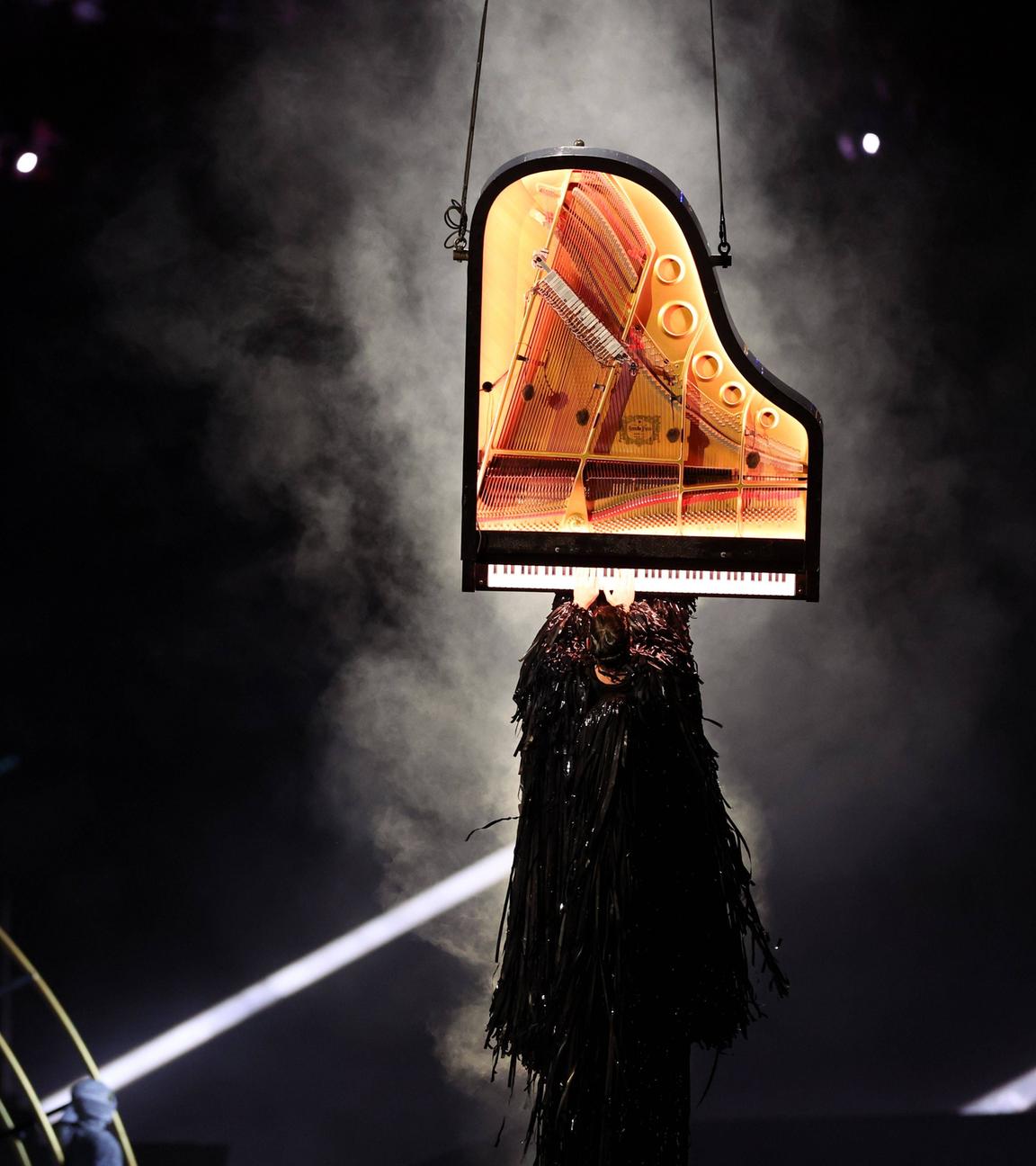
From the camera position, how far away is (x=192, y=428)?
3.71m

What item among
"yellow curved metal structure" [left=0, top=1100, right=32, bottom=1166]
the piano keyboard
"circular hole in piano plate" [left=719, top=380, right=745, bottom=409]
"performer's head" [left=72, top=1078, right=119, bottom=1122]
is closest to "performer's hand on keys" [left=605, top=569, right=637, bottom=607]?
the piano keyboard

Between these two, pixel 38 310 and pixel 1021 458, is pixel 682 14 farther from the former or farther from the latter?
pixel 38 310

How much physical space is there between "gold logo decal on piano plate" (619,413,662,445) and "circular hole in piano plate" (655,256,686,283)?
266mm

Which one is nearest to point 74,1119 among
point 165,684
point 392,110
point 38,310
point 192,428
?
point 165,684

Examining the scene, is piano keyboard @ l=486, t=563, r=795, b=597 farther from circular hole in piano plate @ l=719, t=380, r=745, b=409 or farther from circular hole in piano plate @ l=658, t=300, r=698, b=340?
circular hole in piano plate @ l=658, t=300, r=698, b=340

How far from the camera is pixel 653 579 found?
2.65m

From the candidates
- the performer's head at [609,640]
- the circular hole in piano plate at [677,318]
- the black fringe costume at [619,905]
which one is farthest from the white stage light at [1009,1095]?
the circular hole in piano plate at [677,318]

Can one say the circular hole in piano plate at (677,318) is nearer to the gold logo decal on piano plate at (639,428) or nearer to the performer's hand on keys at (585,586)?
the gold logo decal on piano plate at (639,428)

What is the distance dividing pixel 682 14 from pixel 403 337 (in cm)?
123

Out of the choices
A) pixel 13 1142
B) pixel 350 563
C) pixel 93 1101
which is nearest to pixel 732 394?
pixel 350 563

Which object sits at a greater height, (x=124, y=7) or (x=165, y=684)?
(x=124, y=7)

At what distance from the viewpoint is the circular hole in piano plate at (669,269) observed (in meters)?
2.52

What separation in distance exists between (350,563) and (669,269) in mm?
1549

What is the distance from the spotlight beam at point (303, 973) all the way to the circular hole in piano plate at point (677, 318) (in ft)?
5.83
